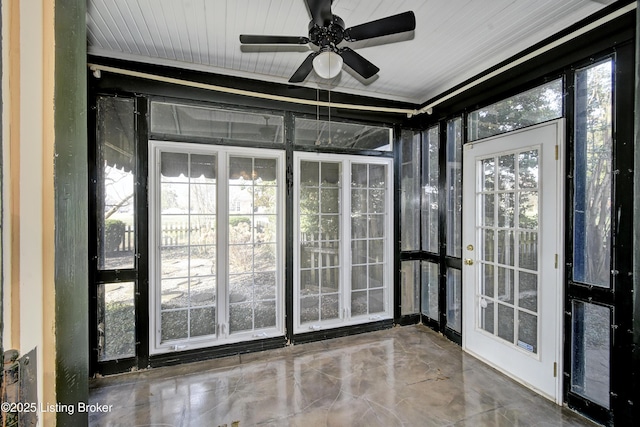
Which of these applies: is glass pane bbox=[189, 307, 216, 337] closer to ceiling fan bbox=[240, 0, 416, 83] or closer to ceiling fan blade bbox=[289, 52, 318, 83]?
ceiling fan blade bbox=[289, 52, 318, 83]

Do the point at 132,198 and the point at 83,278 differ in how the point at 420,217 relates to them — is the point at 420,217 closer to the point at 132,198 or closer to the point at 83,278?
the point at 132,198

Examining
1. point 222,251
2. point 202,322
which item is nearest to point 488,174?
point 222,251

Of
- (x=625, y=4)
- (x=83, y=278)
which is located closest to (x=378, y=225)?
(x=625, y=4)

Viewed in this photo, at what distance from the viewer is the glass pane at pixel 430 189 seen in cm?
362

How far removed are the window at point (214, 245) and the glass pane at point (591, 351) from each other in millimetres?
2685

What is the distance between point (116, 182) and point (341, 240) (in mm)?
2484

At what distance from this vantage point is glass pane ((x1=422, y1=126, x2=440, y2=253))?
11.9ft

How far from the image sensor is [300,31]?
93.4 inches

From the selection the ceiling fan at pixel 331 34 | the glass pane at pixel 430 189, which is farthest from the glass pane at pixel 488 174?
the ceiling fan at pixel 331 34

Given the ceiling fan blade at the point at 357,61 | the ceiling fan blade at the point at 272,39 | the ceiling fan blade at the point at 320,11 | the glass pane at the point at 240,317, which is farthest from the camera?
the glass pane at the point at 240,317

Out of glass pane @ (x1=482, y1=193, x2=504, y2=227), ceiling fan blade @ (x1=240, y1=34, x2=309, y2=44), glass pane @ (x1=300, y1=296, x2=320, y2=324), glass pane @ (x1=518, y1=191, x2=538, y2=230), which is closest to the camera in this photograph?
ceiling fan blade @ (x1=240, y1=34, x2=309, y2=44)

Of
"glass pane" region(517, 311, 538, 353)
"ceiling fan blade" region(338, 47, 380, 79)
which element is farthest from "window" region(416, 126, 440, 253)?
"ceiling fan blade" region(338, 47, 380, 79)

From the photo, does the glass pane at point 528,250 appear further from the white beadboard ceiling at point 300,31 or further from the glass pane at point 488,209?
the white beadboard ceiling at point 300,31

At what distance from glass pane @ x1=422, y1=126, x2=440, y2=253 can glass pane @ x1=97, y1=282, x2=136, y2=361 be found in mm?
3471
